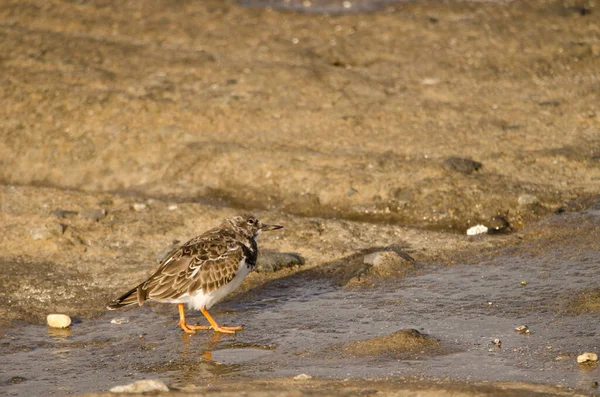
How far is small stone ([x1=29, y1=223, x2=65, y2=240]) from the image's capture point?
433 inches

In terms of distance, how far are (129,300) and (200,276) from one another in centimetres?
67

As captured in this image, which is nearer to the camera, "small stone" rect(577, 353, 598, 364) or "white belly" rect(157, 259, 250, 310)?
"small stone" rect(577, 353, 598, 364)

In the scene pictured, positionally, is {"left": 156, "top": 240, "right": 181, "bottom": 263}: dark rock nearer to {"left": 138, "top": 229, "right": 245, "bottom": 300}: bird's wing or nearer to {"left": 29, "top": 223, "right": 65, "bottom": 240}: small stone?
{"left": 138, "top": 229, "right": 245, "bottom": 300}: bird's wing

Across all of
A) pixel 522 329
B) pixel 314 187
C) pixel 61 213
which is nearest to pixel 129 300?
pixel 61 213

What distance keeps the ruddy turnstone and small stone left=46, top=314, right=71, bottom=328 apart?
48 centimetres

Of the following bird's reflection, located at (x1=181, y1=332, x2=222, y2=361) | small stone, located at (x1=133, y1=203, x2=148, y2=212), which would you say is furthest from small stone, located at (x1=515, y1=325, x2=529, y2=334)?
small stone, located at (x1=133, y1=203, x2=148, y2=212)

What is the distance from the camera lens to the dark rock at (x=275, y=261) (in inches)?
404

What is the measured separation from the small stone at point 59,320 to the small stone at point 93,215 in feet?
7.65

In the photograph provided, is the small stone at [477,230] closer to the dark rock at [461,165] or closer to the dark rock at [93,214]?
the dark rock at [461,165]

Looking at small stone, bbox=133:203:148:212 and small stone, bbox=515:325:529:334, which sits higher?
small stone, bbox=515:325:529:334

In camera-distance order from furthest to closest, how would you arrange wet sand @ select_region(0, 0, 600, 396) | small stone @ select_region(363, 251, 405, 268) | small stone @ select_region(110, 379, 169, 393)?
small stone @ select_region(363, 251, 405, 268), wet sand @ select_region(0, 0, 600, 396), small stone @ select_region(110, 379, 169, 393)

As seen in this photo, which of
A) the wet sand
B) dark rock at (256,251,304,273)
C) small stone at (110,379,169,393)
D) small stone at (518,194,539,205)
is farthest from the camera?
small stone at (518,194,539,205)

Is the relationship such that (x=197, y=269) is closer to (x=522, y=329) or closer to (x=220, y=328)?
(x=220, y=328)

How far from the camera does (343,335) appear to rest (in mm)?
8492
